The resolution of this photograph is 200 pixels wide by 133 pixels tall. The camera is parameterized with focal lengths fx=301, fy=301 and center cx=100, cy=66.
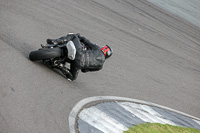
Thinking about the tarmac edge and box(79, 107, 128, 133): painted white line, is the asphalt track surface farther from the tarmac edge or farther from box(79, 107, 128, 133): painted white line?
box(79, 107, 128, 133): painted white line

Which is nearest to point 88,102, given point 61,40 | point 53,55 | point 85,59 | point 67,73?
point 67,73

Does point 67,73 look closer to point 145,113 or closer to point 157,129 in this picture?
point 145,113

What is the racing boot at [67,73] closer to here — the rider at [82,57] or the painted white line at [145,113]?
the rider at [82,57]

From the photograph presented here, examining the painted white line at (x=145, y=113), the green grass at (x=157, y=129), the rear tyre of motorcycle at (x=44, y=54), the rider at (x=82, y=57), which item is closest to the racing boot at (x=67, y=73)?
the rider at (x=82, y=57)

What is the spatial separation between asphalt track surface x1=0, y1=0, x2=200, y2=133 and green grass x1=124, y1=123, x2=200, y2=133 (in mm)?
1159

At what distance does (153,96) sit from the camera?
8.56 m

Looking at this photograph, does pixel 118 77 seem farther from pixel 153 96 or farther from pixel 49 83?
pixel 49 83

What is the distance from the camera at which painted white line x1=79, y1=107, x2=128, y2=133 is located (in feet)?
18.7

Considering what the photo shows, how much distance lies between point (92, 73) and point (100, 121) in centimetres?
213

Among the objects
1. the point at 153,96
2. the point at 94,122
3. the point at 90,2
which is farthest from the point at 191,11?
the point at 94,122

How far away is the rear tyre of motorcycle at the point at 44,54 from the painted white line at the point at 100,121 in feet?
4.45

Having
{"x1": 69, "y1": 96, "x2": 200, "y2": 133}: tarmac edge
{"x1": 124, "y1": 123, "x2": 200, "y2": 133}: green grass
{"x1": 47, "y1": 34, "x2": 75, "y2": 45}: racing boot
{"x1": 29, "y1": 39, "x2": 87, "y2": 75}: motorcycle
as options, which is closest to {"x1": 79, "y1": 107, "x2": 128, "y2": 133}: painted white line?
{"x1": 69, "y1": 96, "x2": 200, "y2": 133}: tarmac edge

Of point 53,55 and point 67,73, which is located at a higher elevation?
point 53,55

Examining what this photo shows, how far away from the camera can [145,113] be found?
23.9 ft
